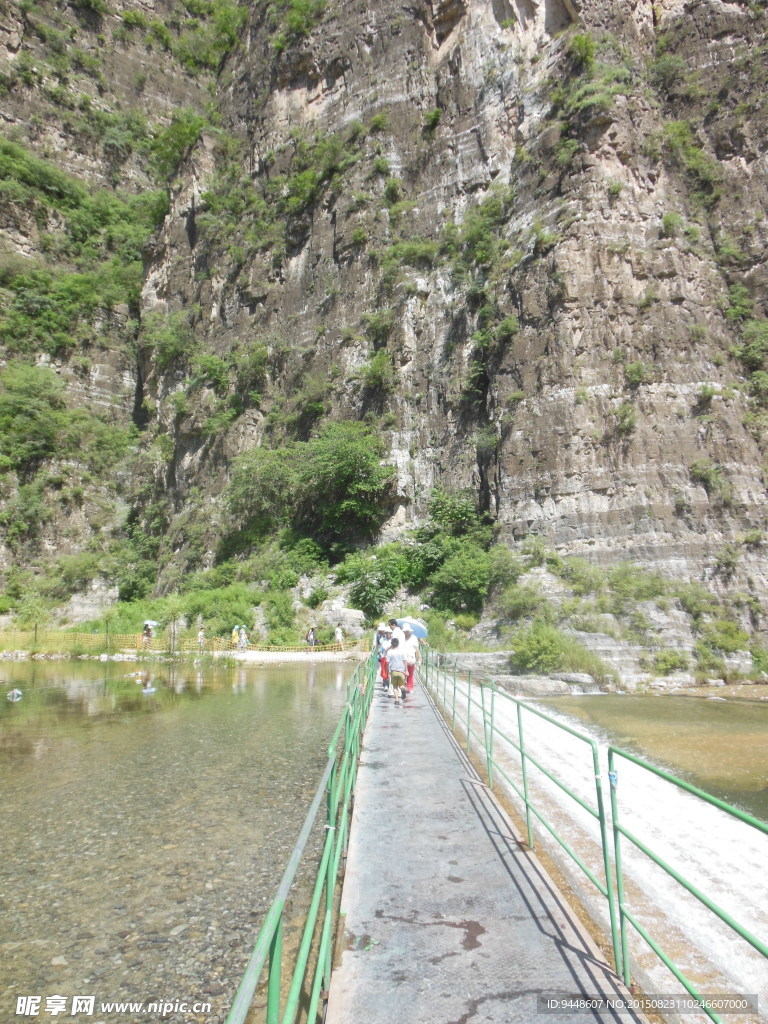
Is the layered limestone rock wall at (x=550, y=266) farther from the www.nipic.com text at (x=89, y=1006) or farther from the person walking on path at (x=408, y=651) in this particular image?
the www.nipic.com text at (x=89, y=1006)

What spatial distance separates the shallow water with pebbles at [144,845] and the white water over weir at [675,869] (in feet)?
7.73

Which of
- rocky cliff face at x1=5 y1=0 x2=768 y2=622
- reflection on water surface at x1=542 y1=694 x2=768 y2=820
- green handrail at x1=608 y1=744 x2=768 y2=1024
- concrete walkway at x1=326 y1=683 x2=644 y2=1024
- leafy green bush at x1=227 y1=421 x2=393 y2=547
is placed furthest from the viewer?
leafy green bush at x1=227 y1=421 x2=393 y2=547

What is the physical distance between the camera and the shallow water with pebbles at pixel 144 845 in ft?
12.6

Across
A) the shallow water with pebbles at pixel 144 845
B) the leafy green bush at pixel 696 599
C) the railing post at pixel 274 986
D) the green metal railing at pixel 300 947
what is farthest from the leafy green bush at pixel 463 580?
the railing post at pixel 274 986

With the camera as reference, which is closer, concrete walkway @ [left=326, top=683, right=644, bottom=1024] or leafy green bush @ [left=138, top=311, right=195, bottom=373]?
concrete walkway @ [left=326, top=683, right=644, bottom=1024]

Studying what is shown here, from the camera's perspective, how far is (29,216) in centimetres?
4209

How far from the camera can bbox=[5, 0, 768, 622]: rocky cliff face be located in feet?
69.1

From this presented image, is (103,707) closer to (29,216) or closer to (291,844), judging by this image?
(291,844)

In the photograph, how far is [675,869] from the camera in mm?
4191

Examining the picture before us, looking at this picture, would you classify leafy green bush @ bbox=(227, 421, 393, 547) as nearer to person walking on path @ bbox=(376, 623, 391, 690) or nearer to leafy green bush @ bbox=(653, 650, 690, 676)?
person walking on path @ bbox=(376, 623, 391, 690)

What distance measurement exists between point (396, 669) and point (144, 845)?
627 cm

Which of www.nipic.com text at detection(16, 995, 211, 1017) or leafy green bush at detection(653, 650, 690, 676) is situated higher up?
leafy green bush at detection(653, 650, 690, 676)

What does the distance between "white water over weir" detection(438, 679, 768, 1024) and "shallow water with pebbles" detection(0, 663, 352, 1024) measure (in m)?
2.36

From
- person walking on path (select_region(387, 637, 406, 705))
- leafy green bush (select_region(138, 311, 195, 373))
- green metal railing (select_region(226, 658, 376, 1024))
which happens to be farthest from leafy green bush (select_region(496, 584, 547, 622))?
leafy green bush (select_region(138, 311, 195, 373))
